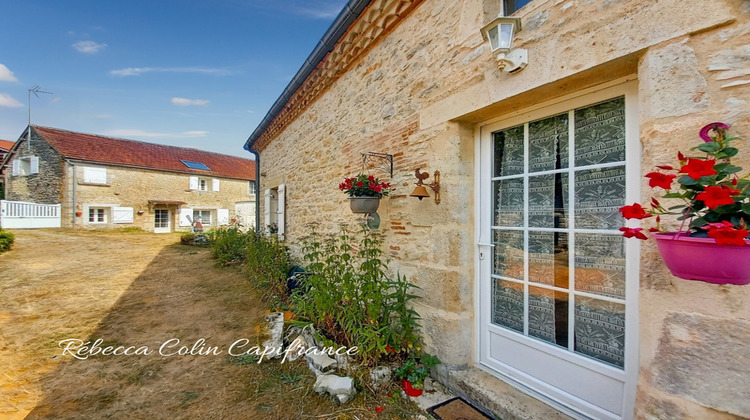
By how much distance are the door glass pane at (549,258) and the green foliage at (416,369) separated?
3.72 feet

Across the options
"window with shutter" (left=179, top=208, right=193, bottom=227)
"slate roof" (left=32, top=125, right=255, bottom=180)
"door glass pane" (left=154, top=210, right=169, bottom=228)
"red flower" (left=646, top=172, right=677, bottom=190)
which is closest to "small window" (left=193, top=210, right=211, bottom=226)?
"window with shutter" (left=179, top=208, right=193, bottom=227)

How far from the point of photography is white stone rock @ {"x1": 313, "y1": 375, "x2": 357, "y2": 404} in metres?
2.46

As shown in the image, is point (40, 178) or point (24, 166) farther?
point (24, 166)

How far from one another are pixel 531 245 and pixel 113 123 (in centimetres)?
3239

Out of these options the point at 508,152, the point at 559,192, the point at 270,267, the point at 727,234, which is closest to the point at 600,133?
the point at 559,192

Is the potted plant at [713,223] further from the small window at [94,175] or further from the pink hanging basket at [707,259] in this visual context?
the small window at [94,175]

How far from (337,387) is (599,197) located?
239cm

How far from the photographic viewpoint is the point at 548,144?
7.18ft

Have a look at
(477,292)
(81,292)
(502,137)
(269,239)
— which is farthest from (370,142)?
(81,292)

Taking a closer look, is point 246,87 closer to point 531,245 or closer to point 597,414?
point 531,245

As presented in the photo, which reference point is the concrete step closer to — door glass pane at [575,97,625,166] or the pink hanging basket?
the pink hanging basket

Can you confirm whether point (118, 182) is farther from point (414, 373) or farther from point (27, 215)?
point (414, 373)

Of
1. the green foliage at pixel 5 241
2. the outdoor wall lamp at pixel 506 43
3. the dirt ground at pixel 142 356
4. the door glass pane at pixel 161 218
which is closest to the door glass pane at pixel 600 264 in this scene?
the outdoor wall lamp at pixel 506 43

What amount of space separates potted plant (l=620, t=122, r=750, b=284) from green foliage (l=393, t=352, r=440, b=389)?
197 cm
